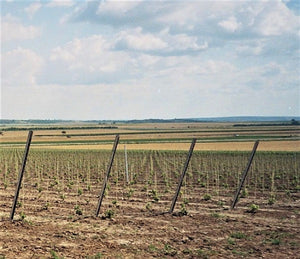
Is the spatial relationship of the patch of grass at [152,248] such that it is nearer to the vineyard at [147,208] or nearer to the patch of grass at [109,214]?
the vineyard at [147,208]

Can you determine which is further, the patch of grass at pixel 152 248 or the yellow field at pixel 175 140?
the yellow field at pixel 175 140

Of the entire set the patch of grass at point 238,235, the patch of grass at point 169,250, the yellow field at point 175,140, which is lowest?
the patch of grass at point 169,250

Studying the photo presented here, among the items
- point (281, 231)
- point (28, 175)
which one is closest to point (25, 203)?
point (281, 231)

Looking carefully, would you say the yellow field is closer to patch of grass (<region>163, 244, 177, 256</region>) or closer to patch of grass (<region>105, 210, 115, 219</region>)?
patch of grass (<region>105, 210, 115, 219</region>)

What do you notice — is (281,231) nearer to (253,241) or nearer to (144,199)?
(253,241)

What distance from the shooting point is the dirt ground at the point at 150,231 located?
28.2ft

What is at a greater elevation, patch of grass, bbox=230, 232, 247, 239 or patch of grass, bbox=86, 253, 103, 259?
patch of grass, bbox=230, 232, 247, 239

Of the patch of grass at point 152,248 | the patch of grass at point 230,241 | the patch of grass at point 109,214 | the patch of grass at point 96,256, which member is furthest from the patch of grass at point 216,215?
the patch of grass at point 96,256

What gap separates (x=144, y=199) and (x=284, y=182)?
8428 mm

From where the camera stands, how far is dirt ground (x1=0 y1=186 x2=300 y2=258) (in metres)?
8.59

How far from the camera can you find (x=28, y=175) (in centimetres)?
2445

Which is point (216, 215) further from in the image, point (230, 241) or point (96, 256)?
point (96, 256)

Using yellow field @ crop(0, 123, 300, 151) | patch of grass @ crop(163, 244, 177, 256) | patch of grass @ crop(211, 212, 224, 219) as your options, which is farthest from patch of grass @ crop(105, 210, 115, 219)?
yellow field @ crop(0, 123, 300, 151)

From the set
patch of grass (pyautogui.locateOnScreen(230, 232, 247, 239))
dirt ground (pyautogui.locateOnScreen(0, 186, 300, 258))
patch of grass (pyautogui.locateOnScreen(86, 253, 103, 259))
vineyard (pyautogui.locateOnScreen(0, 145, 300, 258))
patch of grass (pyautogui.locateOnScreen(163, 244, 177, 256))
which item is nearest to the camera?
patch of grass (pyautogui.locateOnScreen(86, 253, 103, 259))
